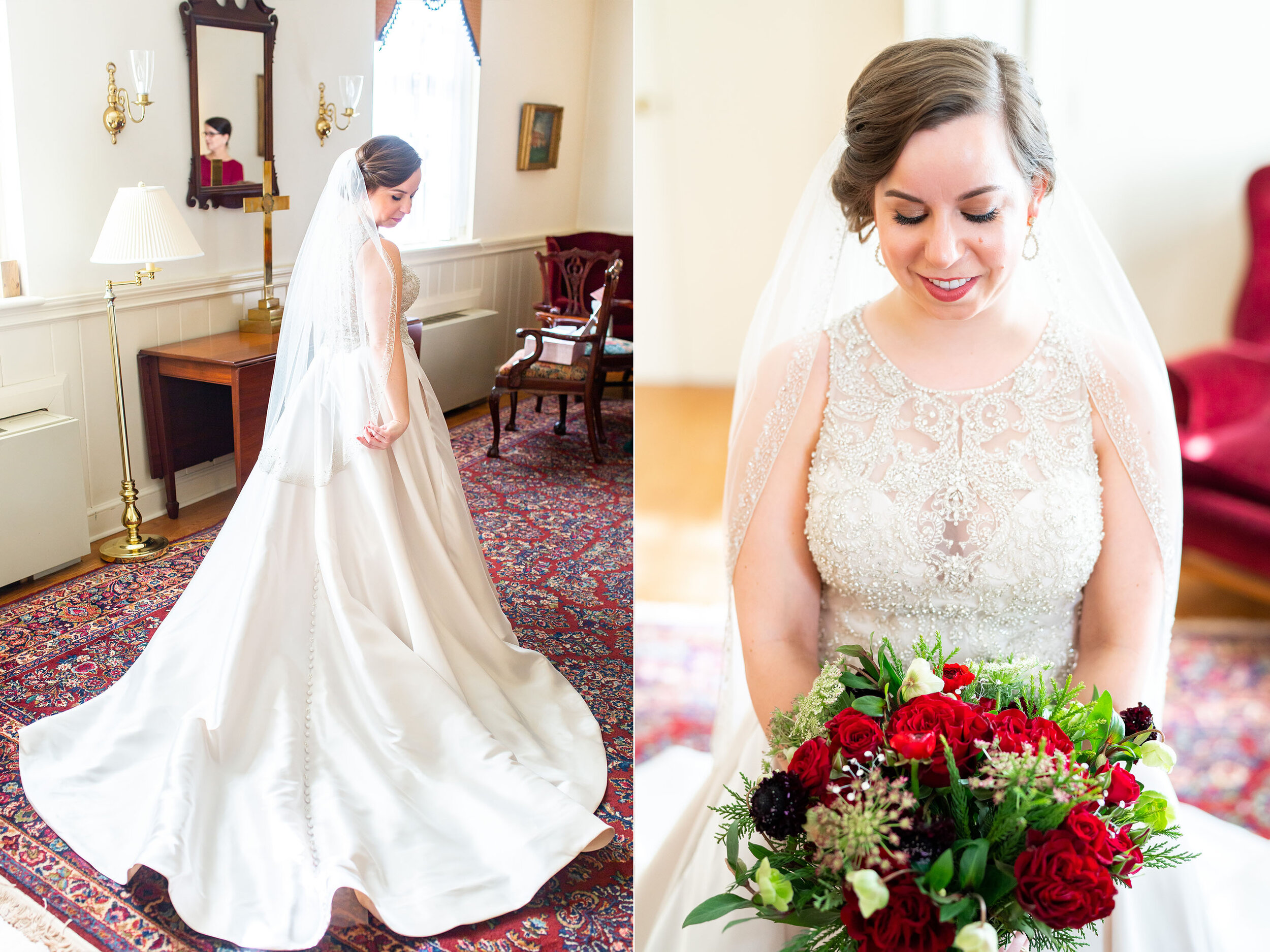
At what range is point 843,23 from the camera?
1.00 m

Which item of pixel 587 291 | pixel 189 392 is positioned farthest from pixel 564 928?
pixel 587 291

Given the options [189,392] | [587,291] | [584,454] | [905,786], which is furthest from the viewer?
[587,291]

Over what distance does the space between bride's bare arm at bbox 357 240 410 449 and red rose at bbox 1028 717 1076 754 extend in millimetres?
2042

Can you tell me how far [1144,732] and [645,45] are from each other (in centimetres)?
84

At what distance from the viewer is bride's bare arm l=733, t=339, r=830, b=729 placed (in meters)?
1.10

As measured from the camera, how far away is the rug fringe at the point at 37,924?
183cm

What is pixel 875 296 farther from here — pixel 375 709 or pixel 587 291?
pixel 587 291

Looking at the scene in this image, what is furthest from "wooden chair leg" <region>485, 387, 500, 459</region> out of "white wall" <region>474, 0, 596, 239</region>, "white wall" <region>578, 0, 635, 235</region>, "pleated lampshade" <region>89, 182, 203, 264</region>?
"white wall" <region>578, 0, 635, 235</region>

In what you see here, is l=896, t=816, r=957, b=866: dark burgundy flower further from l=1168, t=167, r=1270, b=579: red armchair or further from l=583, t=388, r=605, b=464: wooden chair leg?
l=583, t=388, r=605, b=464: wooden chair leg

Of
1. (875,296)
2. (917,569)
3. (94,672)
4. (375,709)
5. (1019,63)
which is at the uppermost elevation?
(1019,63)

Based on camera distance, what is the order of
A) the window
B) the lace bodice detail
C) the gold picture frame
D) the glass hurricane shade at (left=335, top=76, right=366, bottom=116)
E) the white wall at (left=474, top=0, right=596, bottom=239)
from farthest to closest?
1. the gold picture frame
2. the white wall at (left=474, top=0, right=596, bottom=239)
3. the window
4. the glass hurricane shade at (left=335, top=76, right=366, bottom=116)
5. the lace bodice detail

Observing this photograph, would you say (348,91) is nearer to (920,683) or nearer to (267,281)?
(267,281)

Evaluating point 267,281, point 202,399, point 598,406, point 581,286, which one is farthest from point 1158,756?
point 581,286

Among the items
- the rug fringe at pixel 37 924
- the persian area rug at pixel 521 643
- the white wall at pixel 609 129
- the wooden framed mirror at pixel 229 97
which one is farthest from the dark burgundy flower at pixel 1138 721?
the white wall at pixel 609 129
